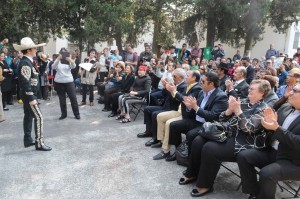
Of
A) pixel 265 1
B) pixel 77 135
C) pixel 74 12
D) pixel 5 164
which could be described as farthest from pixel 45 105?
pixel 265 1

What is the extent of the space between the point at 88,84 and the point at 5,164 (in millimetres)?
4308

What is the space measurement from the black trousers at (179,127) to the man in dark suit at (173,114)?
0.09 m

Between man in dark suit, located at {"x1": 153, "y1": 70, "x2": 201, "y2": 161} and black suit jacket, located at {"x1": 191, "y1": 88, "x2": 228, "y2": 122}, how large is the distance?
0.50m

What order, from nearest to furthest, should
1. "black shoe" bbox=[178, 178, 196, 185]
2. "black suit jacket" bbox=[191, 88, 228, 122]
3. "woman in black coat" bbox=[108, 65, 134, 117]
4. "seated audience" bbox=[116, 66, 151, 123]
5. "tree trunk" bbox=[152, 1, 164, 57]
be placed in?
"black shoe" bbox=[178, 178, 196, 185] < "black suit jacket" bbox=[191, 88, 228, 122] < "seated audience" bbox=[116, 66, 151, 123] < "woman in black coat" bbox=[108, 65, 134, 117] < "tree trunk" bbox=[152, 1, 164, 57]

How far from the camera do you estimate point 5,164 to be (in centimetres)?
468

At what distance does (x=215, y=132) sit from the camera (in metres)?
→ 3.71

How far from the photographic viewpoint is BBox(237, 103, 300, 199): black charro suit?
297 centimetres

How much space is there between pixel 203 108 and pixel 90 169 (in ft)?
6.09

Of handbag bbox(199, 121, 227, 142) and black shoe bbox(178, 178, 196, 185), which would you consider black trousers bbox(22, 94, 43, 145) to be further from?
handbag bbox(199, 121, 227, 142)

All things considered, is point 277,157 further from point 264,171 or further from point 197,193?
point 197,193

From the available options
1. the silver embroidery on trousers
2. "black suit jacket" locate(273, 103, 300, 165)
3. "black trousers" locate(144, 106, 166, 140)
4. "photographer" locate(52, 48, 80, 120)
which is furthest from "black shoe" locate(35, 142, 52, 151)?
"black suit jacket" locate(273, 103, 300, 165)

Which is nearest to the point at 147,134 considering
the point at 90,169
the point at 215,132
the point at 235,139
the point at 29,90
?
the point at 90,169

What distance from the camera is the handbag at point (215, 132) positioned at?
12.1 ft

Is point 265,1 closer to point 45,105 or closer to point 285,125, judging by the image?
point 45,105
